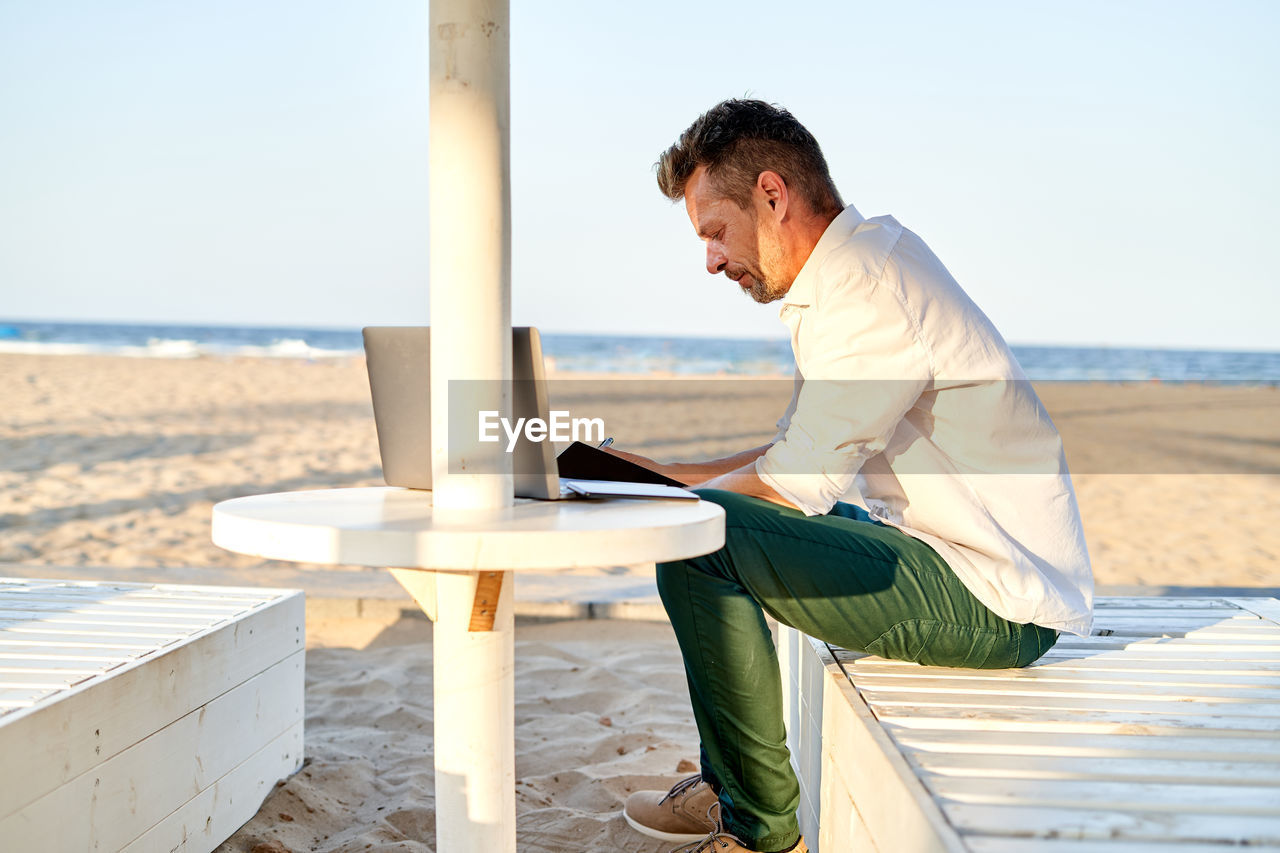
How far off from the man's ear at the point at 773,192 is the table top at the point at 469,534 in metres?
0.83

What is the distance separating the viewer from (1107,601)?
2.55 meters

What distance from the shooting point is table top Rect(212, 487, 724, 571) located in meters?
1.17

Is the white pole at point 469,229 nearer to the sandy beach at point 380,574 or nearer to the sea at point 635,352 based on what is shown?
the sandy beach at point 380,574

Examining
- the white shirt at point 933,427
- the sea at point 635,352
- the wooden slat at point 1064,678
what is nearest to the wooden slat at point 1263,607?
the wooden slat at point 1064,678

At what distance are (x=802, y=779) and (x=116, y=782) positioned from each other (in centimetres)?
149

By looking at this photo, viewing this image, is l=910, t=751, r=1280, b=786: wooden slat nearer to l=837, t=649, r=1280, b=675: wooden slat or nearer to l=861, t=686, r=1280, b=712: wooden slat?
l=861, t=686, r=1280, b=712: wooden slat

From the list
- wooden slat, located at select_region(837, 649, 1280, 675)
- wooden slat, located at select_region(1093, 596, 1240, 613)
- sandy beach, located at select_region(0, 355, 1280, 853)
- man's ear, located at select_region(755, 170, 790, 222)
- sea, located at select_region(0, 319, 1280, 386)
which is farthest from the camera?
sea, located at select_region(0, 319, 1280, 386)

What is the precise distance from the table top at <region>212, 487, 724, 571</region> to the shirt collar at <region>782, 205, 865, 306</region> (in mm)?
619

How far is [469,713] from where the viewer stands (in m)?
1.42

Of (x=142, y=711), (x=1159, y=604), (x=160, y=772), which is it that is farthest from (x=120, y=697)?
(x=1159, y=604)

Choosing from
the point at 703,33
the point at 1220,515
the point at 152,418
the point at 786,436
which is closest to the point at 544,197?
the point at 703,33

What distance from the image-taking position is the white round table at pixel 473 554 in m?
1.18

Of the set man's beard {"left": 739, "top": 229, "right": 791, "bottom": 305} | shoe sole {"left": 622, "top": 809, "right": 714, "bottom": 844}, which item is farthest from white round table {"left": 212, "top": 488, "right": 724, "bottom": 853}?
shoe sole {"left": 622, "top": 809, "right": 714, "bottom": 844}

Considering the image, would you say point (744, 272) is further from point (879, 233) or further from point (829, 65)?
point (829, 65)
